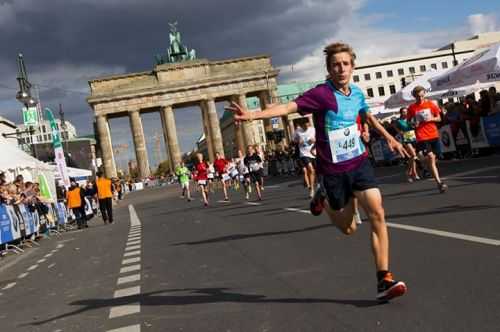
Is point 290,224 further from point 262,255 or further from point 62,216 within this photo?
point 62,216

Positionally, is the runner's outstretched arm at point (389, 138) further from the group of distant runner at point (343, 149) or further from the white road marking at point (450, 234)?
the white road marking at point (450, 234)

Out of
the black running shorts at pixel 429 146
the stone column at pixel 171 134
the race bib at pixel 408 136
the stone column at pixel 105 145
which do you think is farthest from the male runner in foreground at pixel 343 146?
the stone column at pixel 105 145

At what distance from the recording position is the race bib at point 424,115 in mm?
13672

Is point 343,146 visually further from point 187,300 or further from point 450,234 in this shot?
point 450,234

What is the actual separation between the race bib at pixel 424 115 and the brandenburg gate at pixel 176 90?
78.3 metres

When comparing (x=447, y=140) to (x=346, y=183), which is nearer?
(x=346, y=183)

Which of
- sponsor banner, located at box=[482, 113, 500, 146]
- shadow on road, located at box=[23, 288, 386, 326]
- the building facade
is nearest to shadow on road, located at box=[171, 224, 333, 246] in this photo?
shadow on road, located at box=[23, 288, 386, 326]

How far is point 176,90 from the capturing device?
94562 millimetres

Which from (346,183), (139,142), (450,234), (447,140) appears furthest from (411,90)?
(139,142)

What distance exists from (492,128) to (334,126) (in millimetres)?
16341

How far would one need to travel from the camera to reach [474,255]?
6504 millimetres

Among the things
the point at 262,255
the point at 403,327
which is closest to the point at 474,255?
the point at 403,327

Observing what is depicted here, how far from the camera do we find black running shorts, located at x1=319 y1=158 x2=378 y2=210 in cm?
548

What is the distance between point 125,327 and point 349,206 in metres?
2.03
